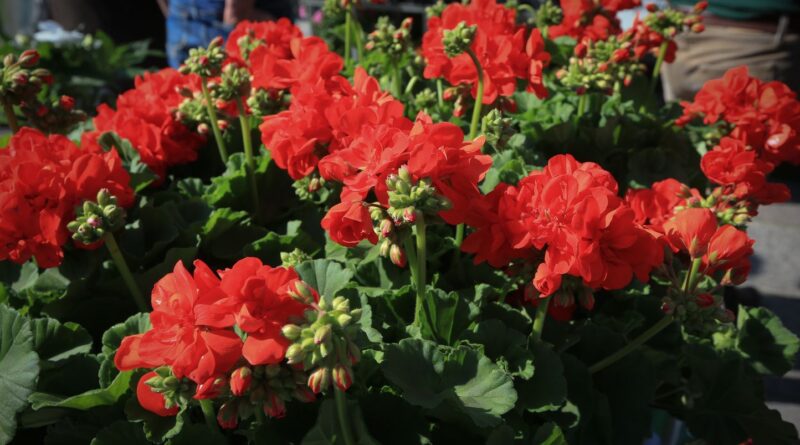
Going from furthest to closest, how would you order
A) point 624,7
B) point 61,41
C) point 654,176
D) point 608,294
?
point 61,41
point 624,7
point 654,176
point 608,294

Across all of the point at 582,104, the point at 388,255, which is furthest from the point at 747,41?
the point at 388,255

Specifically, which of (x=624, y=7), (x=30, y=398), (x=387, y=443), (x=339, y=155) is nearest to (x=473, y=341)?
(x=387, y=443)

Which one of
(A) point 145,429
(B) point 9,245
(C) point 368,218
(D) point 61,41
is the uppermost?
(C) point 368,218

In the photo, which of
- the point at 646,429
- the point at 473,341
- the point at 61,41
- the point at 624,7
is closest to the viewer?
the point at 473,341

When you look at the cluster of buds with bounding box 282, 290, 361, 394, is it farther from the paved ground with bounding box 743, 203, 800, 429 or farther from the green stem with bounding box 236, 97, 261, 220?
the paved ground with bounding box 743, 203, 800, 429

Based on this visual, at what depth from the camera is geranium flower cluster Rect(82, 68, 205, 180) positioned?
1469mm

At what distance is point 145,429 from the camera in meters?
0.92

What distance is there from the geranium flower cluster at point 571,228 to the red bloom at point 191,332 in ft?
1.17

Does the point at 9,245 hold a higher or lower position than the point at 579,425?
higher

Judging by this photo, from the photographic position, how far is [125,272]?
1124mm

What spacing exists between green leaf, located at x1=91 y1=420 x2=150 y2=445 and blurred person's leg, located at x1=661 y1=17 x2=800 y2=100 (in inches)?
138

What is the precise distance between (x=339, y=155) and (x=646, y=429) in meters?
0.69

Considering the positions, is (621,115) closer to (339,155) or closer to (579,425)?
(579,425)

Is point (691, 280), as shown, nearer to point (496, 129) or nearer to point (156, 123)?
point (496, 129)
